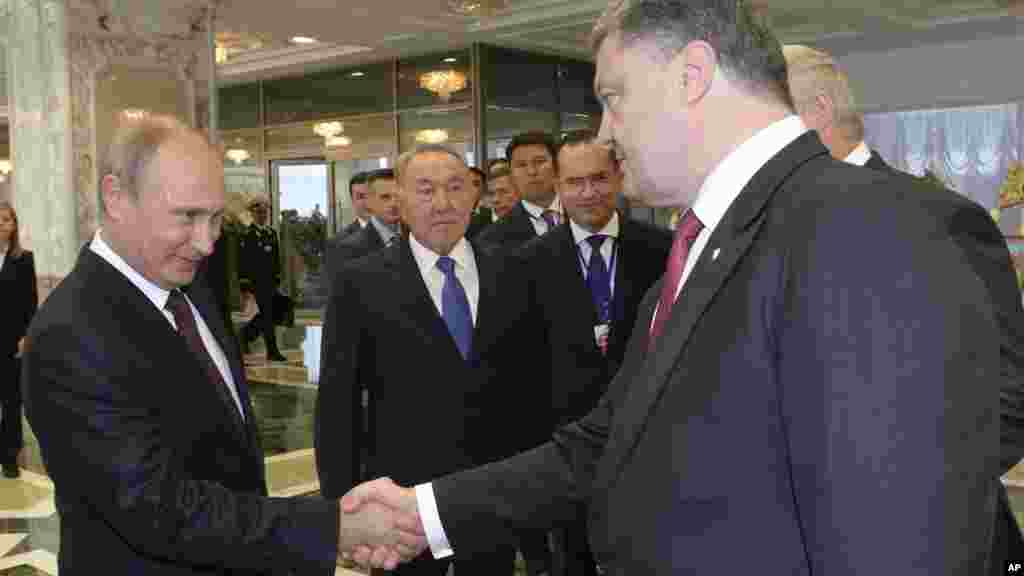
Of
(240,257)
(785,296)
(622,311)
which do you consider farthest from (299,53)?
(785,296)

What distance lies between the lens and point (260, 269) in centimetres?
1145

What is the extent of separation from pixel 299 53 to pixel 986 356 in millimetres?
12314

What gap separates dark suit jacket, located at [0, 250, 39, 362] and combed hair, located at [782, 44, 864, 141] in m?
5.22

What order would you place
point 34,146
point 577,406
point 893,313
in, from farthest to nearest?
point 34,146
point 577,406
point 893,313

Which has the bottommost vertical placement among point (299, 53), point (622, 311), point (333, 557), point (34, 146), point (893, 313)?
point (333, 557)

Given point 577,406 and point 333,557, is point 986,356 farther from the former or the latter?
point 577,406

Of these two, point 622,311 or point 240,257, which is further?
point 240,257

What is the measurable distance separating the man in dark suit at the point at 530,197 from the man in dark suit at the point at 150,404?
3.27 meters

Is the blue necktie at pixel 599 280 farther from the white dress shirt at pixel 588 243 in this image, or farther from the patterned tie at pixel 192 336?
the patterned tie at pixel 192 336

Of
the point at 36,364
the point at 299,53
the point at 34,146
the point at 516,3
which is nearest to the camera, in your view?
the point at 36,364

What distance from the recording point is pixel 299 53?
12.4m

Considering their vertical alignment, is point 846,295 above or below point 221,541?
above

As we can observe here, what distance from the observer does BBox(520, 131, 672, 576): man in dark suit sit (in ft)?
11.1

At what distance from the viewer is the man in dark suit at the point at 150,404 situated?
1625 millimetres
